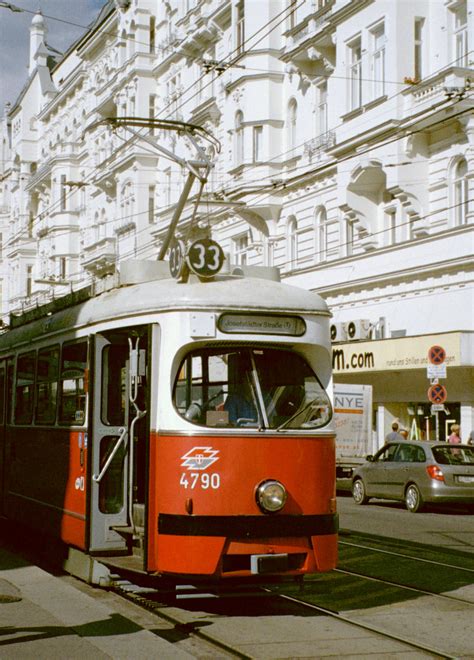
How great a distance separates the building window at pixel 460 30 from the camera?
95.0 ft

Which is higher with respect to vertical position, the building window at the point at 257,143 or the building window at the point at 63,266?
the building window at the point at 257,143

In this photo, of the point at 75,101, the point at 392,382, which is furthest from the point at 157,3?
the point at 392,382

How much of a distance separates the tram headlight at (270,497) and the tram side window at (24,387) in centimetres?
502

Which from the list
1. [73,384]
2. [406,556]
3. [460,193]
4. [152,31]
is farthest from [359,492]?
[152,31]

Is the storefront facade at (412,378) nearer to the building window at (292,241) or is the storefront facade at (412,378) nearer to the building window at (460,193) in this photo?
the building window at (460,193)

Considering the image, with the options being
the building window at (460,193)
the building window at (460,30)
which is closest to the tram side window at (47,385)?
the building window at (460,193)

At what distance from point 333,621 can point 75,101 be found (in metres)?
56.6

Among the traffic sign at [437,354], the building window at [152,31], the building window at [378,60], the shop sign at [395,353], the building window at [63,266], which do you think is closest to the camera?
the traffic sign at [437,354]

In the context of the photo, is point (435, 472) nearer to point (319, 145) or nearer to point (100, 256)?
point (319, 145)

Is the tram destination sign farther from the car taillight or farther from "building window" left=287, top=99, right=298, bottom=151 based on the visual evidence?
"building window" left=287, top=99, right=298, bottom=151

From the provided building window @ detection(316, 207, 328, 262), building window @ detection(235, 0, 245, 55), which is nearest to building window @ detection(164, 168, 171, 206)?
building window @ detection(235, 0, 245, 55)

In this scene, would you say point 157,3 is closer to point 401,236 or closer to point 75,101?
point 75,101

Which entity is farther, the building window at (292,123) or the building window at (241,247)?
the building window at (241,247)

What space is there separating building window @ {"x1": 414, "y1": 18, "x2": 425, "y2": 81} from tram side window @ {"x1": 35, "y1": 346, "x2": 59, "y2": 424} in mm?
19912
